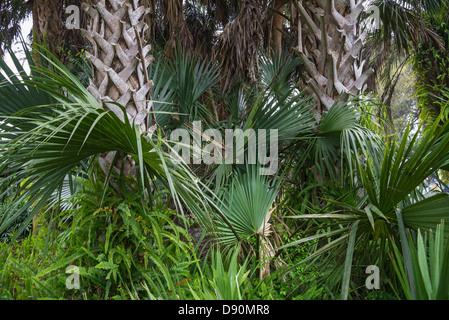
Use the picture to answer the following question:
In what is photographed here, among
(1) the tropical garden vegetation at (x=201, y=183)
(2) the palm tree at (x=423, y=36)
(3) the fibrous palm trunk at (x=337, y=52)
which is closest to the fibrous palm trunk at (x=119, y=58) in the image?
(1) the tropical garden vegetation at (x=201, y=183)

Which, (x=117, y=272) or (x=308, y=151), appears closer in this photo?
(x=117, y=272)

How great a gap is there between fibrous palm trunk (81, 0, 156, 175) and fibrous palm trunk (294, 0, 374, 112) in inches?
56.8

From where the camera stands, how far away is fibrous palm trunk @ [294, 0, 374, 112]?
2.83 metres

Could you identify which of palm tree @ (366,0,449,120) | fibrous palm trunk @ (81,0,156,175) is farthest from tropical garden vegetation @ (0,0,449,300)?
palm tree @ (366,0,449,120)

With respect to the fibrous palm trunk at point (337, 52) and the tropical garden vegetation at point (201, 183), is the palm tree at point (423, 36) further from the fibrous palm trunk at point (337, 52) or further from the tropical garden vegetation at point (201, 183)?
the tropical garden vegetation at point (201, 183)

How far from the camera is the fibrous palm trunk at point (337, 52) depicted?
2830mm

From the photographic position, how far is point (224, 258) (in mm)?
2586

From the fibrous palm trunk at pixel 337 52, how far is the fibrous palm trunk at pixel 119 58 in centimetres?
144

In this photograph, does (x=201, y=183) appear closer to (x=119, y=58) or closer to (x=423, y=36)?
(x=119, y=58)

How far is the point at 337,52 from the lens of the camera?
9.39ft
